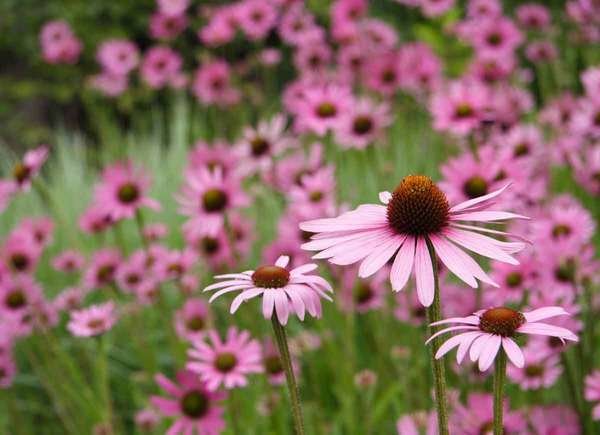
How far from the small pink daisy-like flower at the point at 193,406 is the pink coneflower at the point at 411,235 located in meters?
0.76

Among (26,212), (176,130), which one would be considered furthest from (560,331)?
(176,130)

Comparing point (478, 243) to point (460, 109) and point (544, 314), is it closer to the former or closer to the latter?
point (544, 314)

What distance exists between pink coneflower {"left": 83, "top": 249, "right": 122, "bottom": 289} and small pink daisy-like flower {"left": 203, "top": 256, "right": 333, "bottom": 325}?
5.12 feet

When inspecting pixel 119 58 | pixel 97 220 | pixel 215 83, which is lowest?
pixel 97 220

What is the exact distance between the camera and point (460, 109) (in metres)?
2.39

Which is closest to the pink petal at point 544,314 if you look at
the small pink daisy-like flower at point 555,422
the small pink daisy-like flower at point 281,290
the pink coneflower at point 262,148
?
the small pink daisy-like flower at point 281,290

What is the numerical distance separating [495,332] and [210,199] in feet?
4.58

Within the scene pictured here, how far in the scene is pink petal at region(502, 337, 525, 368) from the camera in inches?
33.0

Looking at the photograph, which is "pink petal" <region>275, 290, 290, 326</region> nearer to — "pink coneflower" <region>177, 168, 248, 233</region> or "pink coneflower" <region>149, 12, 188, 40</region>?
"pink coneflower" <region>177, 168, 248, 233</region>

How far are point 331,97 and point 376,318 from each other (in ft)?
2.73

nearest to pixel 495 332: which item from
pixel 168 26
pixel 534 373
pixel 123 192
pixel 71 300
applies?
pixel 534 373

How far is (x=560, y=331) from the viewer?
85 centimetres

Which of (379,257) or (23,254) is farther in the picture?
(23,254)

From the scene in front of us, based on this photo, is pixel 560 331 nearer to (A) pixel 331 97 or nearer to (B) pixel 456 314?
(B) pixel 456 314
